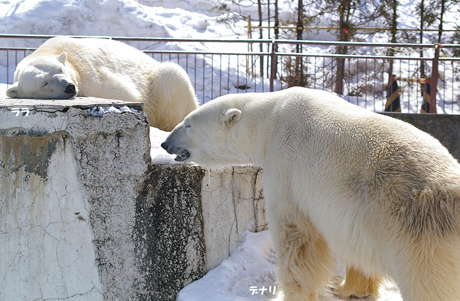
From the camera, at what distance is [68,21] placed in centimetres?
1178

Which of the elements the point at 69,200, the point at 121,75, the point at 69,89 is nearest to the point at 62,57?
the point at 69,89

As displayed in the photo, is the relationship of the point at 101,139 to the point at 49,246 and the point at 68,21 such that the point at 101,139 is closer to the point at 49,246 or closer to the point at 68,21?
the point at 49,246

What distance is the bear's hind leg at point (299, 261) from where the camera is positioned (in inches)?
103

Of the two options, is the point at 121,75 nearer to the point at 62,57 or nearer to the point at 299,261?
the point at 62,57

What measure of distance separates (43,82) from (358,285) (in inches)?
119

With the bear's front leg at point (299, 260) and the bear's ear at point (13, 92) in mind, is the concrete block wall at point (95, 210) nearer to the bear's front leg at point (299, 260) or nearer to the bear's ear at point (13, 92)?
the bear's front leg at point (299, 260)

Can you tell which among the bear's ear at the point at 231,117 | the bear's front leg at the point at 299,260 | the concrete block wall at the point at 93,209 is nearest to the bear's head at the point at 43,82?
the concrete block wall at the point at 93,209

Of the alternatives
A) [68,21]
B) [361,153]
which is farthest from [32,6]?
[361,153]

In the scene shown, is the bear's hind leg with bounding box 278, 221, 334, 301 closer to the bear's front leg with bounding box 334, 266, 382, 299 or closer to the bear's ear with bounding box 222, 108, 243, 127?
the bear's front leg with bounding box 334, 266, 382, 299

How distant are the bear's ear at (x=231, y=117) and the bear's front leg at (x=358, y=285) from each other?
122 centimetres

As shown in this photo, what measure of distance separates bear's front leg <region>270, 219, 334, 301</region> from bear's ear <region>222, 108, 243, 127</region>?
0.75 meters

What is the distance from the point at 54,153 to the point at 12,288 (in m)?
0.98

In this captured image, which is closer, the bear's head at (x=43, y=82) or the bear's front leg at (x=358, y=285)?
the bear's front leg at (x=358, y=285)

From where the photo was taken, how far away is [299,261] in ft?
8.59
